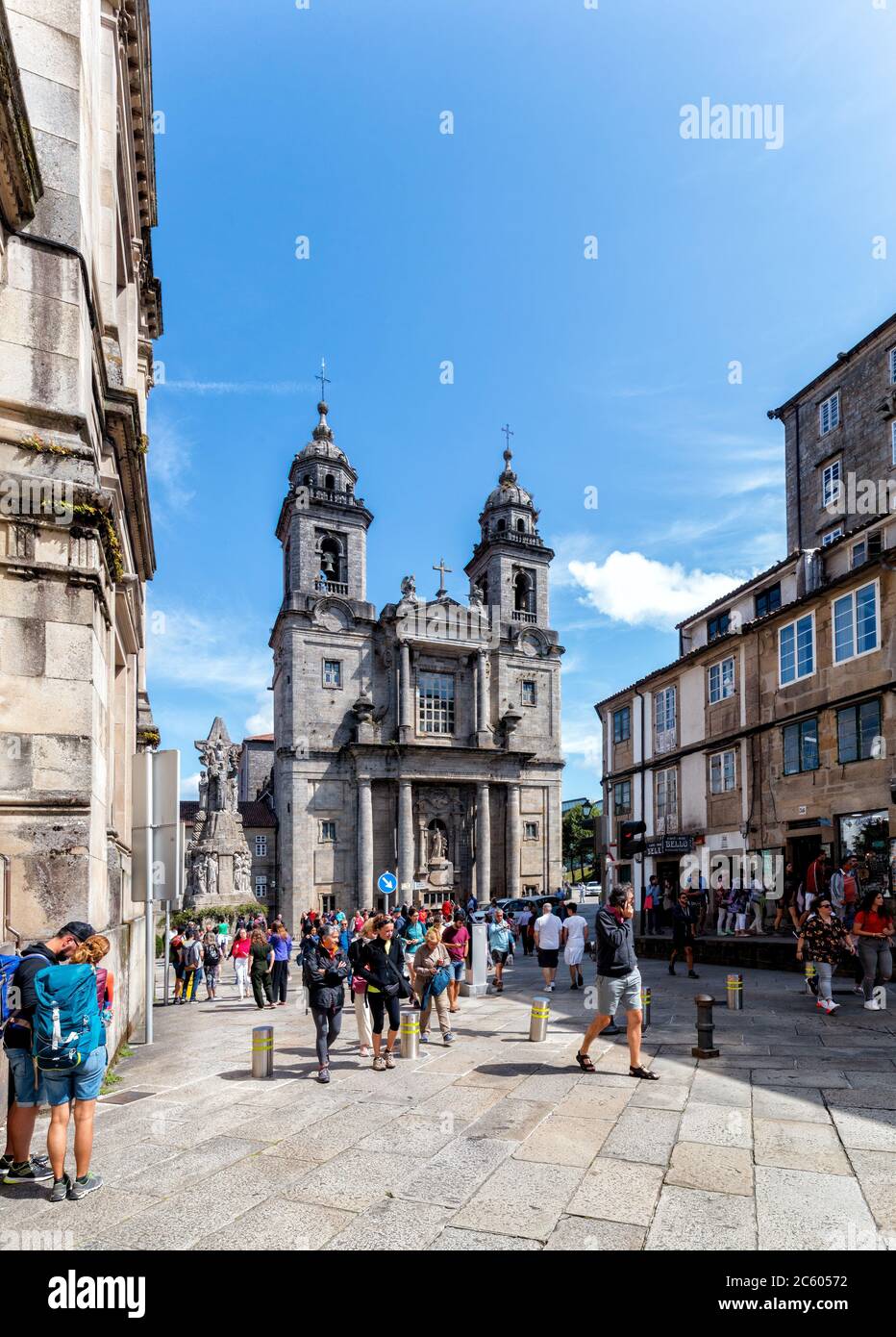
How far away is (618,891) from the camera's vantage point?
28.9 ft

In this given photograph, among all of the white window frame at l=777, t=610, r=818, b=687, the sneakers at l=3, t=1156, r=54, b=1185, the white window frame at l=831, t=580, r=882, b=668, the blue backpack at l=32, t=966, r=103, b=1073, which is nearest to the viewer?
the blue backpack at l=32, t=966, r=103, b=1073

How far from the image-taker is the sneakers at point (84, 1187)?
551 centimetres

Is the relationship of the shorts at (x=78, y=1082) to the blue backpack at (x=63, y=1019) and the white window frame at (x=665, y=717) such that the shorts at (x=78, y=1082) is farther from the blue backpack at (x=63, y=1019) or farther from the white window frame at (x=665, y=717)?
the white window frame at (x=665, y=717)

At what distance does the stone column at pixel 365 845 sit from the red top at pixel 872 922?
3229 centimetres

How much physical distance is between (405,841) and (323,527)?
17217 millimetres

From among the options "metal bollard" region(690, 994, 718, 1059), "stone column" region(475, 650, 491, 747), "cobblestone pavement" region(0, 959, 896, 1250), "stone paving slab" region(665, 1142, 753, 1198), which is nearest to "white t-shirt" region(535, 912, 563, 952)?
"cobblestone pavement" region(0, 959, 896, 1250)

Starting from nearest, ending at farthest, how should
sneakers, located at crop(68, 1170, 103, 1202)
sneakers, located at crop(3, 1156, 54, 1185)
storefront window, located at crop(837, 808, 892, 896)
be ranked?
sneakers, located at crop(68, 1170, 103, 1202) → sneakers, located at crop(3, 1156, 54, 1185) → storefront window, located at crop(837, 808, 892, 896)

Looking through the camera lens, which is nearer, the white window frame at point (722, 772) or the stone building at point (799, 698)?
the stone building at point (799, 698)

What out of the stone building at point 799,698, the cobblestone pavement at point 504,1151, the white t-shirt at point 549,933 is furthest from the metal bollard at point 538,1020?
the stone building at point 799,698

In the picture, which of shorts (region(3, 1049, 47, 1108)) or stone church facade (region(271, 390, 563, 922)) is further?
stone church facade (region(271, 390, 563, 922))

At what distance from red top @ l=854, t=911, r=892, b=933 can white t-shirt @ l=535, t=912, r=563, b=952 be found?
5.22 m

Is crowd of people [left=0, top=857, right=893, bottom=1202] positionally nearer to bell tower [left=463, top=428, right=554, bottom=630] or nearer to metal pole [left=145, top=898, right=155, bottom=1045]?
metal pole [left=145, top=898, right=155, bottom=1045]

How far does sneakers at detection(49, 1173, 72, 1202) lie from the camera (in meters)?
5.44
